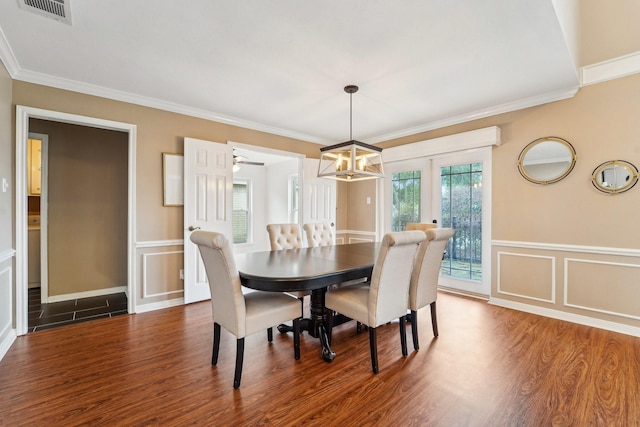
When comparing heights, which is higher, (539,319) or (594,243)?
(594,243)

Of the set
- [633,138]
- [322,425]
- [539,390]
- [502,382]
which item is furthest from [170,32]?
[633,138]

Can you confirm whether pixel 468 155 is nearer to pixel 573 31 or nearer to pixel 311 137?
pixel 573 31

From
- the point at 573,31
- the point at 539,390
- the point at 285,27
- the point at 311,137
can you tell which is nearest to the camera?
the point at 539,390

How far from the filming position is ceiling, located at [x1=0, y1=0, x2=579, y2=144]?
1.89 metres

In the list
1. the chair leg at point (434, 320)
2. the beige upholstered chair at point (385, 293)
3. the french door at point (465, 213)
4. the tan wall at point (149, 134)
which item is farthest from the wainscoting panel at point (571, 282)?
the tan wall at point (149, 134)

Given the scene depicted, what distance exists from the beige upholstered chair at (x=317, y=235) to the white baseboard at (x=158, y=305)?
1765 millimetres

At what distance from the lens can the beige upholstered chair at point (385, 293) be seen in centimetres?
204

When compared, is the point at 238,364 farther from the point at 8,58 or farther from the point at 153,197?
the point at 8,58

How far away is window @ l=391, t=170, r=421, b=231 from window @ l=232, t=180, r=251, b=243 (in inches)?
141

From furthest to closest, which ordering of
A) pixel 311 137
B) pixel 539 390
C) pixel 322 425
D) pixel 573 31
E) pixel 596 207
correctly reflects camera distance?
pixel 311 137 → pixel 596 207 → pixel 573 31 → pixel 539 390 → pixel 322 425

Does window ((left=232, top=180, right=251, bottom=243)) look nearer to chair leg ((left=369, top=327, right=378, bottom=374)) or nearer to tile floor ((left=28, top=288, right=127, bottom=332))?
tile floor ((left=28, top=288, right=127, bottom=332))

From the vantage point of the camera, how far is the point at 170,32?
211cm

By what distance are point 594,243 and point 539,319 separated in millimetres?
946

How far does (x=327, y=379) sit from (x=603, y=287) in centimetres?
293
